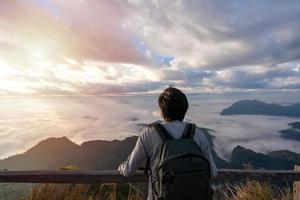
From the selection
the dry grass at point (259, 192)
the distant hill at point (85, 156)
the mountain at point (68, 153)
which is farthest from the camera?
the distant hill at point (85, 156)

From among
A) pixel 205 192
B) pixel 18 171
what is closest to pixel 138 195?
pixel 18 171

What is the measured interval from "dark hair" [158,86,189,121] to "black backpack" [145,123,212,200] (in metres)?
0.16

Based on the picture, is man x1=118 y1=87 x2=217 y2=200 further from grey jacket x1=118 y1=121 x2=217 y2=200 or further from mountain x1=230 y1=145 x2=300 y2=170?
mountain x1=230 y1=145 x2=300 y2=170

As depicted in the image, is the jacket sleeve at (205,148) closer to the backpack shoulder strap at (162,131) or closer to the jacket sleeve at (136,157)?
the backpack shoulder strap at (162,131)

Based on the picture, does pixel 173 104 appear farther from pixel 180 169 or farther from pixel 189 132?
pixel 180 169

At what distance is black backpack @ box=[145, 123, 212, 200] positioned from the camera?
3225 millimetres

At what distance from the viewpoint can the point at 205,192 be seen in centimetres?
334

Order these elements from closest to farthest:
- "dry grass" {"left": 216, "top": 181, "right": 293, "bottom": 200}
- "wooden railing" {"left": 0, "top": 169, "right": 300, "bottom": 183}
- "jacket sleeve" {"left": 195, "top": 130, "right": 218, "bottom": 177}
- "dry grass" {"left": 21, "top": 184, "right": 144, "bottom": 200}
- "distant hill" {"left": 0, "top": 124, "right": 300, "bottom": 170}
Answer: "jacket sleeve" {"left": 195, "top": 130, "right": 218, "bottom": 177}, "wooden railing" {"left": 0, "top": 169, "right": 300, "bottom": 183}, "dry grass" {"left": 21, "top": 184, "right": 144, "bottom": 200}, "dry grass" {"left": 216, "top": 181, "right": 293, "bottom": 200}, "distant hill" {"left": 0, "top": 124, "right": 300, "bottom": 170}

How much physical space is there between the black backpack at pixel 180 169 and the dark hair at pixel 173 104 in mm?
158

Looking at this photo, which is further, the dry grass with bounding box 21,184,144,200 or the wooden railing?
the dry grass with bounding box 21,184,144,200

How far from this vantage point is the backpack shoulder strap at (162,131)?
3.27 m

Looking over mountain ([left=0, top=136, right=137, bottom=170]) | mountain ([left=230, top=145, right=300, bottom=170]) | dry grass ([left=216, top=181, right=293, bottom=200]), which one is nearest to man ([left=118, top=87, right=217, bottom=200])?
dry grass ([left=216, top=181, right=293, bottom=200])

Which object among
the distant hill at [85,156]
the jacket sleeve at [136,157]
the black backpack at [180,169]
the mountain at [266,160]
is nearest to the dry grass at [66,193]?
the jacket sleeve at [136,157]

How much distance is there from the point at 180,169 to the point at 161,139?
286 millimetres
